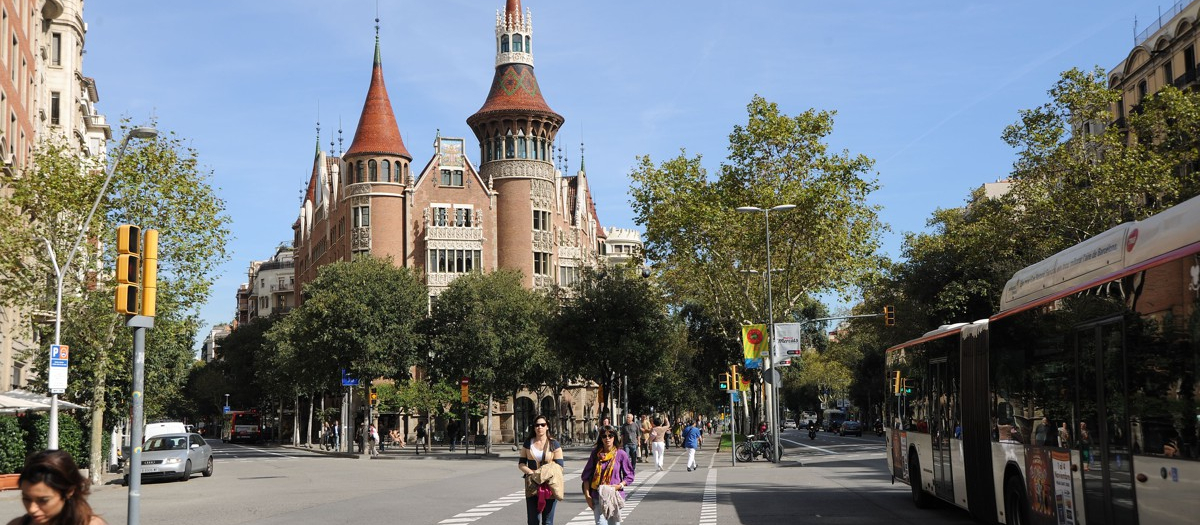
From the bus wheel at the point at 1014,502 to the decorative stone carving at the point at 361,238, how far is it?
7297cm

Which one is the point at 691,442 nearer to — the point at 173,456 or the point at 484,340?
the point at 173,456

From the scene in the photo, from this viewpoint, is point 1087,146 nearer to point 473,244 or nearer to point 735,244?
point 735,244

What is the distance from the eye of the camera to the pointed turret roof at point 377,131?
83.9 meters

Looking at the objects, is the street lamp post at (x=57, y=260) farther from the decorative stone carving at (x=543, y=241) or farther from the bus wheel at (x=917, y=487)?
the decorative stone carving at (x=543, y=241)

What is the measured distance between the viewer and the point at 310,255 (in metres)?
104

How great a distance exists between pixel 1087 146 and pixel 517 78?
56558 millimetres

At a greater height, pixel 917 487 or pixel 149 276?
pixel 149 276

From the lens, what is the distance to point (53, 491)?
4.28 m

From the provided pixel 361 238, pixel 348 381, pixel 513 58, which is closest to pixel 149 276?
pixel 348 381

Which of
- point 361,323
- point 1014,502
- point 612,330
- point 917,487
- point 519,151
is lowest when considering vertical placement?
point 917,487

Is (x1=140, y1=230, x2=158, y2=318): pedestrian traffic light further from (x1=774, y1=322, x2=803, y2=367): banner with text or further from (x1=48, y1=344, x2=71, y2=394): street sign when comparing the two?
(x1=774, y1=322, x2=803, y2=367): banner with text

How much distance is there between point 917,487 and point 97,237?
73.0 ft

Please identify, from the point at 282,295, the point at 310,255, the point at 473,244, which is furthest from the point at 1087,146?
the point at 282,295

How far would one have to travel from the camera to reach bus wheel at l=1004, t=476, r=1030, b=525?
40.9 ft
